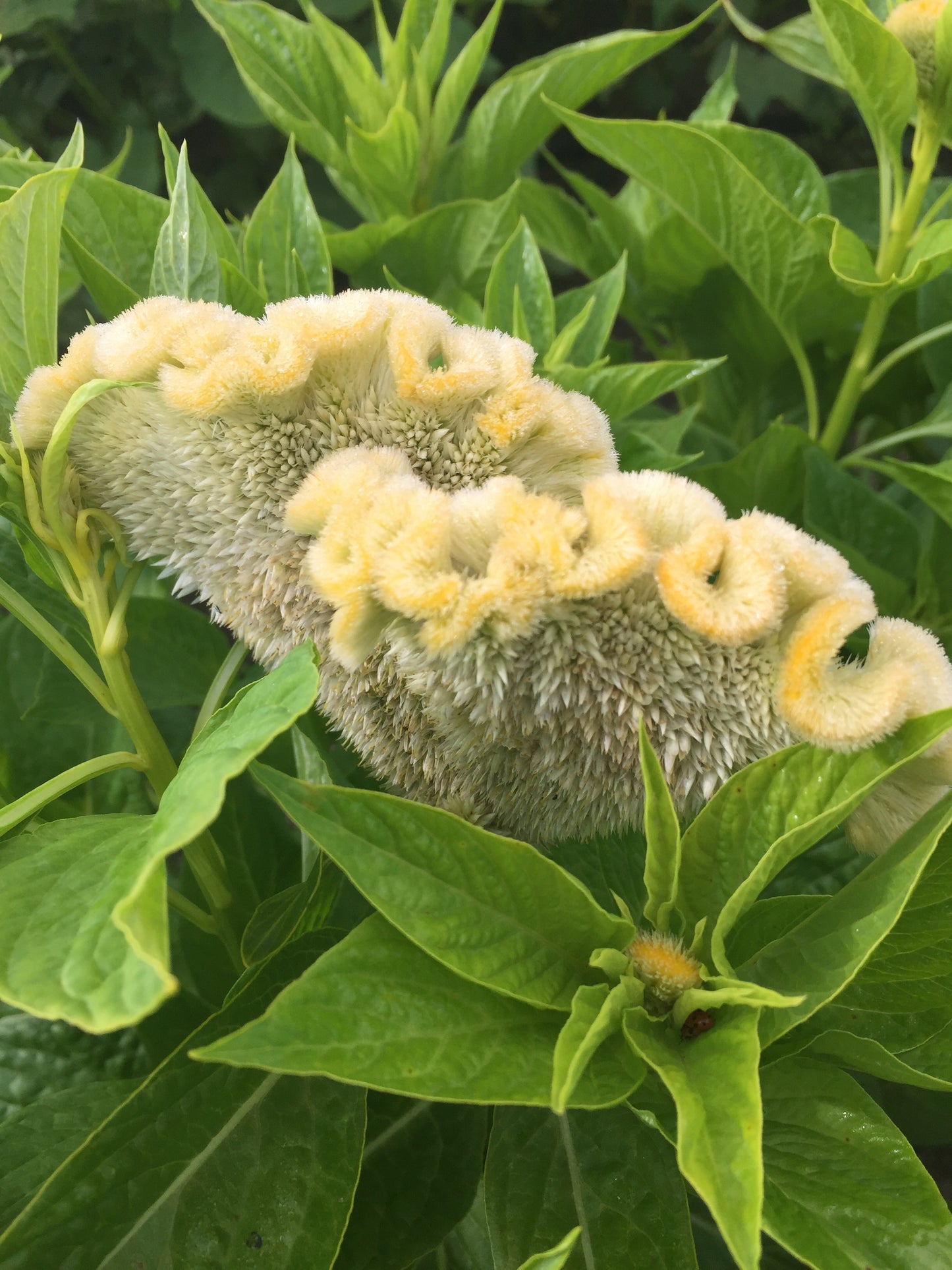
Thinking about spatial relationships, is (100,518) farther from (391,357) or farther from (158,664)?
(158,664)

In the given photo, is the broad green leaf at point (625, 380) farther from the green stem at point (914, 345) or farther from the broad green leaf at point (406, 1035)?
the broad green leaf at point (406, 1035)

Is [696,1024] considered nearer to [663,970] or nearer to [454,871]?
[663,970]

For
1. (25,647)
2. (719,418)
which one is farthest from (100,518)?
(719,418)

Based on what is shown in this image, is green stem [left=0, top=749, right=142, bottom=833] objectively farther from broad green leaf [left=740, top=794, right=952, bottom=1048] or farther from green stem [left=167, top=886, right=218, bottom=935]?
→ broad green leaf [left=740, top=794, right=952, bottom=1048]

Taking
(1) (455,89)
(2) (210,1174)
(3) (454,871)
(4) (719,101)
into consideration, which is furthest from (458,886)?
(4) (719,101)

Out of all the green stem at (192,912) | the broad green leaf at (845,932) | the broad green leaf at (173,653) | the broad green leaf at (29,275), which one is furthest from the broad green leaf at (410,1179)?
the broad green leaf at (29,275)

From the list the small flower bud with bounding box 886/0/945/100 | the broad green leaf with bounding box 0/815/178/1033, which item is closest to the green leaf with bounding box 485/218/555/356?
the small flower bud with bounding box 886/0/945/100
